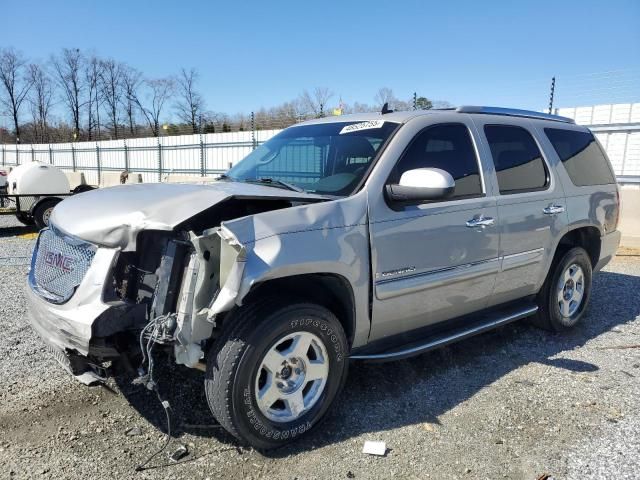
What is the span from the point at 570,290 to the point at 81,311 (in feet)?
14.3

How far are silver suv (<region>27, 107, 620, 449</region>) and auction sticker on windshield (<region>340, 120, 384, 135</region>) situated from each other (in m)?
0.02

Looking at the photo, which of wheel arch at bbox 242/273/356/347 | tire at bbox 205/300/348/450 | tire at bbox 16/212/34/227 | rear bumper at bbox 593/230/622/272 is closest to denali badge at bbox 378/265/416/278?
wheel arch at bbox 242/273/356/347

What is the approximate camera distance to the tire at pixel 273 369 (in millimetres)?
2643

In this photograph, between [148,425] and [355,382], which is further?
[355,382]

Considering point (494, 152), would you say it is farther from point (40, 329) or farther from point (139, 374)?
point (40, 329)

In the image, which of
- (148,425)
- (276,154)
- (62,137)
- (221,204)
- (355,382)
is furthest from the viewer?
(62,137)

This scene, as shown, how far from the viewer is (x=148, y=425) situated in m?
3.14

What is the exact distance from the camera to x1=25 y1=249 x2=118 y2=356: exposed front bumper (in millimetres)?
2574

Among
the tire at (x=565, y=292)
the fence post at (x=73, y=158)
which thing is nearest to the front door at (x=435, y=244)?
the tire at (x=565, y=292)

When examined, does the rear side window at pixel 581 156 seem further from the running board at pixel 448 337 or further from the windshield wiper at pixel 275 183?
the windshield wiper at pixel 275 183

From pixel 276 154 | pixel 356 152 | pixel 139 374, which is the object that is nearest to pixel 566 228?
pixel 356 152

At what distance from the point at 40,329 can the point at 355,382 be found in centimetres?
215

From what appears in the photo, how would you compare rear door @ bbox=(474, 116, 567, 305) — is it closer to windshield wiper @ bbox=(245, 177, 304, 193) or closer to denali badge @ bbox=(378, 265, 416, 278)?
denali badge @ bbox=(378, 265, 416, 278)

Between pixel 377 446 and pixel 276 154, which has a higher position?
pixel 276 154
